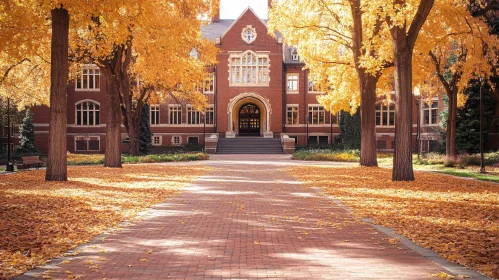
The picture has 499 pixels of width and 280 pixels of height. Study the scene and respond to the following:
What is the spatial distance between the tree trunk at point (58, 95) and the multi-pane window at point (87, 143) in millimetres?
33665

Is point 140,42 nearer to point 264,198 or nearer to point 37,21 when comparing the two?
point 37,21

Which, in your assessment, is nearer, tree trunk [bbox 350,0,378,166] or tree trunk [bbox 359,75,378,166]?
tree trunk [bbox 350,0,378,166]

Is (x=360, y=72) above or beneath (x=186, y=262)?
above

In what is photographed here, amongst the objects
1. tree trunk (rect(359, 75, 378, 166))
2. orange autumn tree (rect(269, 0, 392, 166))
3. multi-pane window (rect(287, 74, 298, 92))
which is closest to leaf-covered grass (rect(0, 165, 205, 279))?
orange autumn tree (rect(269, 0, 392, 166))

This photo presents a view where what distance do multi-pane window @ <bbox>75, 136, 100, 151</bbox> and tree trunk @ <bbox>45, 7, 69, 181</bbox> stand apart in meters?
33.7

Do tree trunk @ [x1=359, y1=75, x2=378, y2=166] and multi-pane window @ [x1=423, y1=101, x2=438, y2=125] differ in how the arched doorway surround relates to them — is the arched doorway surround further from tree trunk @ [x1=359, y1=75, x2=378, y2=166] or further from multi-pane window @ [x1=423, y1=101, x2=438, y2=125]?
tree trunk @ [x1=359, y1=75, x2=378, y2=166]

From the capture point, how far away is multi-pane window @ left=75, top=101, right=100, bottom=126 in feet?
157

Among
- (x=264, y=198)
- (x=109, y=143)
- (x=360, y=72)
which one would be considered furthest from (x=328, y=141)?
(x=264, y=198)

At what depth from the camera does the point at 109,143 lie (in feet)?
71.4

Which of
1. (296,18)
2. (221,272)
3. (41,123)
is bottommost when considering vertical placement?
(221,272)

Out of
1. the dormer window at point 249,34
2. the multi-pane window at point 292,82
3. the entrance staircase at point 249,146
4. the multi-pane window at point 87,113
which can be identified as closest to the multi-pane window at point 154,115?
the multi-pane window at point 87,113

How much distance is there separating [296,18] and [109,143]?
9.70 metres

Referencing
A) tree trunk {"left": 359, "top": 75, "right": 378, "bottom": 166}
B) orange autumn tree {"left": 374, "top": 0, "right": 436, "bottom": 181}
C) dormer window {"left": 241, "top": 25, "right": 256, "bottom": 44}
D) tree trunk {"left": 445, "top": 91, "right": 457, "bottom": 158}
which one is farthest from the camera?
dormer window {"left": 241, "top": 25, "right": 256, "bottom": 44}

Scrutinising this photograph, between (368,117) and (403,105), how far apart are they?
615 centimetres
